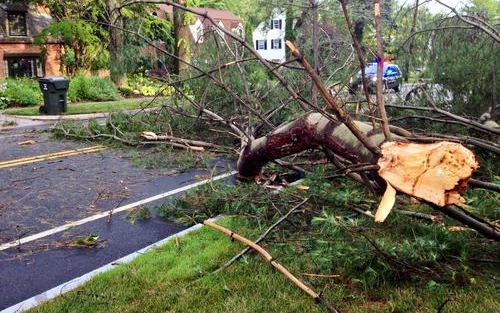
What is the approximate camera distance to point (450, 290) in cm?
301

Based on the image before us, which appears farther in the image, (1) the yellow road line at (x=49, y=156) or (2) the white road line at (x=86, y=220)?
(1) the yellow road line at (x=49, y=156)

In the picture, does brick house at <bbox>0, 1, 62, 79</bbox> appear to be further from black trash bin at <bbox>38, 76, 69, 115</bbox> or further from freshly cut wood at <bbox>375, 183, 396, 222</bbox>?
freshly cut wood at <bbox>375, 183, 396, 222</bbox>

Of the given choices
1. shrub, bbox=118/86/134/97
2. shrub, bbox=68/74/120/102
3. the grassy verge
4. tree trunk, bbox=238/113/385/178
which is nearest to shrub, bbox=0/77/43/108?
shrub, bbox=68/74/120/102

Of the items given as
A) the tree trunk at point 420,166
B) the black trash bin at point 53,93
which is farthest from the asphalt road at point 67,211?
the black trash bin at point 53,93

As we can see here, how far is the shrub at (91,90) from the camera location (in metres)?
18.6

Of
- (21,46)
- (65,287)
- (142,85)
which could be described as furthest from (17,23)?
(65,287)

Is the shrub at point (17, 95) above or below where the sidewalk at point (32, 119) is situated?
above

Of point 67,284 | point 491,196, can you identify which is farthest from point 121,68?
point 491,196

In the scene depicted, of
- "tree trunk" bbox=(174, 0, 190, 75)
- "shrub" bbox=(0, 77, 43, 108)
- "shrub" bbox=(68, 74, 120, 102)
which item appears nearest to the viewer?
"shrub" bbox=(0, 77, 43, 108)

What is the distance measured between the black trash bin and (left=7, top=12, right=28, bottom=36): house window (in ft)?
47.0

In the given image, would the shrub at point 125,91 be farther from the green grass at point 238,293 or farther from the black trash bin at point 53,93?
the green grass at point 238,293

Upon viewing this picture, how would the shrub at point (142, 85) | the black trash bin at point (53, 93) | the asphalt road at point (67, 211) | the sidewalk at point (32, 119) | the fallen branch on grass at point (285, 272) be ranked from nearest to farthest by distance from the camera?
the fallen branch on grass at point (285, 272) → the asphalt road at point (67, 211) → the sidewalk at point (32, 119) → the black trash bin at point (53, 93) → the shrub at point (142, 85)

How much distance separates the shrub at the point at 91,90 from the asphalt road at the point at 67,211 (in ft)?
33.5

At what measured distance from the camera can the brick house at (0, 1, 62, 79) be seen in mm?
25953
